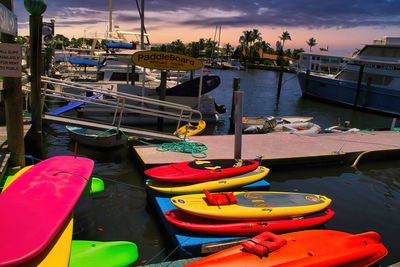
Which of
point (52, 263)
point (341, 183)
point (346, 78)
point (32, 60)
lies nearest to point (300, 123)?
point (341, 183)

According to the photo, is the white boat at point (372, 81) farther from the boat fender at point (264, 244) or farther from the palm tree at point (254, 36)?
the palm tree at point (254, 36)

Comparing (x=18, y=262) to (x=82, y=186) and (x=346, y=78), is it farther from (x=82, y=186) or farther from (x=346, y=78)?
(x=346, y=78)

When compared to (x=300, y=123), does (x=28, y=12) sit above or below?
above

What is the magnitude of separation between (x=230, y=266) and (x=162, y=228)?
8.99 ft

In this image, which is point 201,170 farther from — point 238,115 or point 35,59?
point 35,59

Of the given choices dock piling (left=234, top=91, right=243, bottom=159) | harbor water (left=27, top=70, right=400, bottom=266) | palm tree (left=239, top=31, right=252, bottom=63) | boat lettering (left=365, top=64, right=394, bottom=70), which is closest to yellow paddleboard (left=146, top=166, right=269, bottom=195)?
harbor water (left=27, top=70, right=400, bottom=266)

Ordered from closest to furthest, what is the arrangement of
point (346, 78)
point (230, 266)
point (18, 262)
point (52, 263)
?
point (18, 262)
point (52, 263)
point (230, 266)
point (346, 78)

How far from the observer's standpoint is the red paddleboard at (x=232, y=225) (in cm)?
557

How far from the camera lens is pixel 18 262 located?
3.16 metres

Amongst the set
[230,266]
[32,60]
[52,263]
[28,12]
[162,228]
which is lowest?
[162,228]

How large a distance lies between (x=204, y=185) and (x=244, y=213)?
1.54m

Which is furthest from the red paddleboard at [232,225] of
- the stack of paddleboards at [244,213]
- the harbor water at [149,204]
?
the harbor water at [149,204]

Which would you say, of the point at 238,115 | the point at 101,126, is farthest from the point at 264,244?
the point at 101,126

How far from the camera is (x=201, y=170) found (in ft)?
24.8
